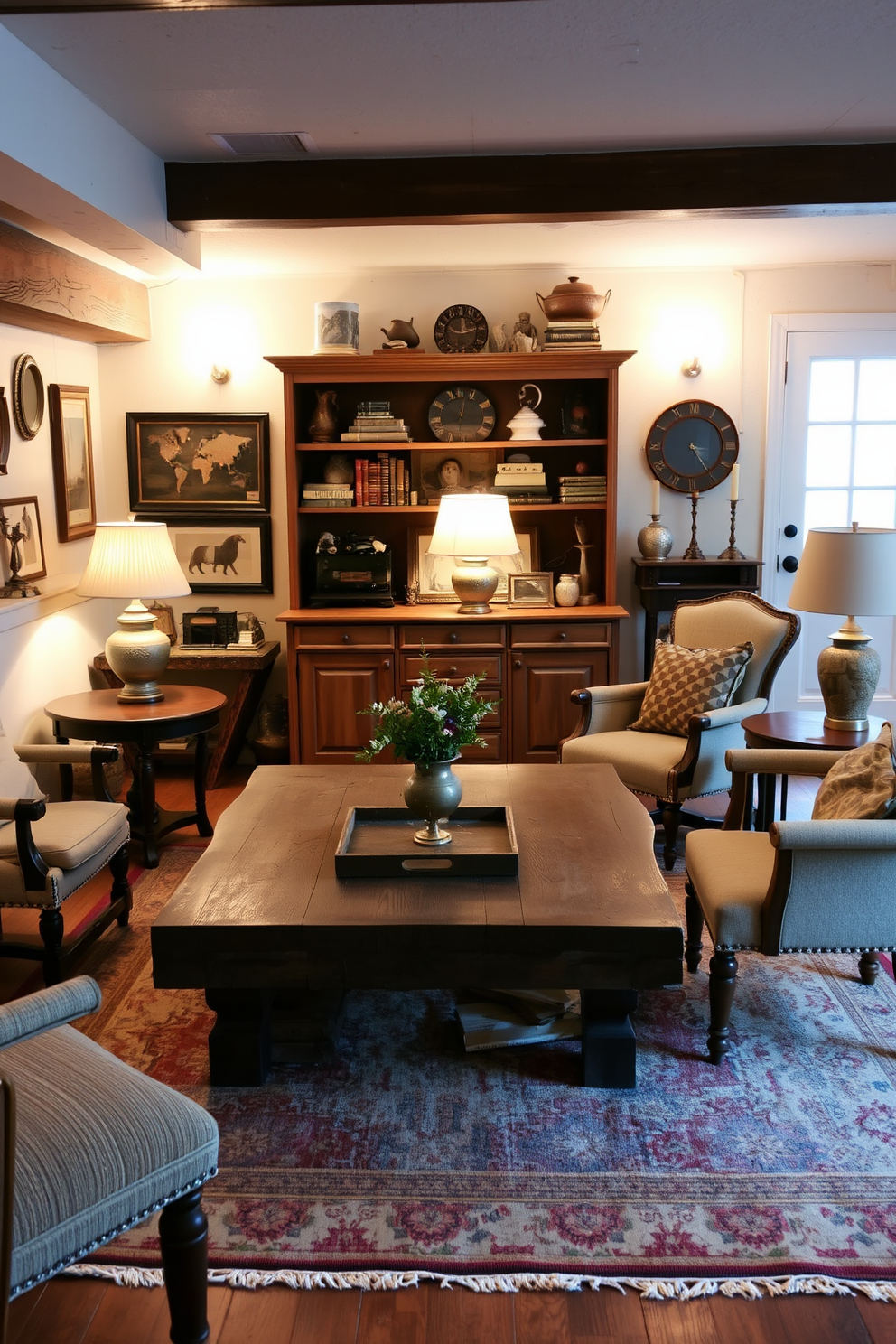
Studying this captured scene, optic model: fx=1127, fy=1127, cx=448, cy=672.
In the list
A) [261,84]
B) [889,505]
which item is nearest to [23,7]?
[261,84]

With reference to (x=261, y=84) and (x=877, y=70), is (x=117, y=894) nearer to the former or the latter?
(x=261, y=84)

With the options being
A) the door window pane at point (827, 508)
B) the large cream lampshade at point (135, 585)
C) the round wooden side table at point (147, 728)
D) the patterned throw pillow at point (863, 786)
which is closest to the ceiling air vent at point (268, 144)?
the large cream lampshade at point (135, 585)

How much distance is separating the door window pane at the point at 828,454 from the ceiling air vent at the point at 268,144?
3.02m

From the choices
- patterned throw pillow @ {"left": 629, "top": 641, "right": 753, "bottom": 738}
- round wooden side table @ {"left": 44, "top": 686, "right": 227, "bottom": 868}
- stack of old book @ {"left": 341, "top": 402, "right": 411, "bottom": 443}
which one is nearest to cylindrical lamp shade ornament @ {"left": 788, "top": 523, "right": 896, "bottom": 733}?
patterned throw pillow @ {"left": 629, "top": 641, "right": 753, "bottom": 738}

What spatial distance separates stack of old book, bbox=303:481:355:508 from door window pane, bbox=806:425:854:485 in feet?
7.70

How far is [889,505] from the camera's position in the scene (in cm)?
575

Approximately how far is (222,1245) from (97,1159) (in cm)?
60

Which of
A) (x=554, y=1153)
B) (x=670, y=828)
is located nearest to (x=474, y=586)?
(x=670, y=828)

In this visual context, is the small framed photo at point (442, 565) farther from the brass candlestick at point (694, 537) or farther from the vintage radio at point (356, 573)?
the brass candlestick at point (694, 537)

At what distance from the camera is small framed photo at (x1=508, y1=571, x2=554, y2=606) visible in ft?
18.2

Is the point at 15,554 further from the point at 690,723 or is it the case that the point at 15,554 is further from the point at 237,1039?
the point at 690,723

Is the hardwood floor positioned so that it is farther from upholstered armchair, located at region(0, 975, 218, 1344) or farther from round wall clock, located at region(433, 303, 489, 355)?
round wall clock, located at region(433, 303, 489, 355)

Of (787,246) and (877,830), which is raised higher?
(787,246)

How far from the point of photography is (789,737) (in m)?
3.88
